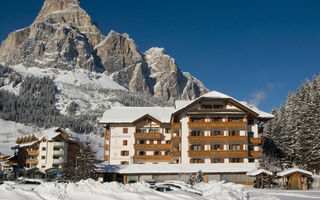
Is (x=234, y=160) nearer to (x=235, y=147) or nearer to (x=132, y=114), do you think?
(x=235, y=147)

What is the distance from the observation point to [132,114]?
2680 inches

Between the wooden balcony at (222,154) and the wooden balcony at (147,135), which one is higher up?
the wooden balcony at (147,135)

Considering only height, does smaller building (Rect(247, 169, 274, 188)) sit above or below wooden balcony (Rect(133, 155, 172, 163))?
below

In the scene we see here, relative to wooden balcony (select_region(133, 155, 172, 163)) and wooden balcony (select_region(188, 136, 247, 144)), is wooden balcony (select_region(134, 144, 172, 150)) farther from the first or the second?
wooden balcony (select_region(188, 136, 247, 144))

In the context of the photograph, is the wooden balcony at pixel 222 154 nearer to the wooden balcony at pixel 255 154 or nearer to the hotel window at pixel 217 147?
the hotel window at pixel 217 147

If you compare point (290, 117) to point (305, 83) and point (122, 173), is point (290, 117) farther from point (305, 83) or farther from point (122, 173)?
point (122, 173)

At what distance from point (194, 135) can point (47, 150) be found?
54713 millimetres

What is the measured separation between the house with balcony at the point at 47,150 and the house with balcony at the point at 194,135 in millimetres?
34617

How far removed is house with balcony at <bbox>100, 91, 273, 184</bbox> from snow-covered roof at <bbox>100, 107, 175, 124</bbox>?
197 mm

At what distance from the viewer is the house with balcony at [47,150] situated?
95438 millimetres

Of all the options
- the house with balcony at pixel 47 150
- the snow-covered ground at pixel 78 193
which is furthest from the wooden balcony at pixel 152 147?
the snow-covered ground at pixel 78 193

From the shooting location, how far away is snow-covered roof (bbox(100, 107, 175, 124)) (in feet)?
214

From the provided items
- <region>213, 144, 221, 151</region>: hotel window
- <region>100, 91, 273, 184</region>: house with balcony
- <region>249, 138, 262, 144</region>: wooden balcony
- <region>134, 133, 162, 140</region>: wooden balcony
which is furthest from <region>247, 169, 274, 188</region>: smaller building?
<region>134, 133, 162, 140</region>: wooden balcony

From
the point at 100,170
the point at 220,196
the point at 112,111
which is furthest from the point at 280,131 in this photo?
the point at 220,196
